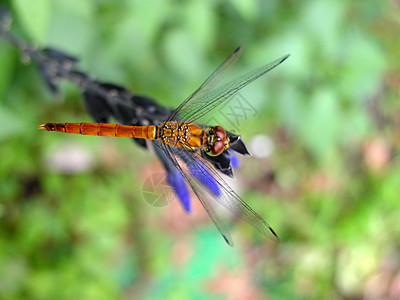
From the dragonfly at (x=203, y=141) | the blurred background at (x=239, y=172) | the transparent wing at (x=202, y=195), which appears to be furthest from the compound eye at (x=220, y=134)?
the blurred background at (x=239, y=172)

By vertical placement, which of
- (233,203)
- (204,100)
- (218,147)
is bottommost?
(233,203)

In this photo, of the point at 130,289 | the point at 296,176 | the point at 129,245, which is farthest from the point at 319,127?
the point at 130,289

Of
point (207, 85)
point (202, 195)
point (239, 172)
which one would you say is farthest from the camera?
point (239, 172)

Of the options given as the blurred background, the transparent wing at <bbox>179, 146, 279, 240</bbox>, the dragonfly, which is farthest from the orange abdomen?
the blurred background

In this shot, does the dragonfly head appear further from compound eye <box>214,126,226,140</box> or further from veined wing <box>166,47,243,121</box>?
veined wing <box>166,47,243,121</box>

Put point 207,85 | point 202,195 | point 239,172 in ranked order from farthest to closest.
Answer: point 239,172, point 207,85, point 202,195

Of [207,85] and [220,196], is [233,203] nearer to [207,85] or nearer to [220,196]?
[220,196]

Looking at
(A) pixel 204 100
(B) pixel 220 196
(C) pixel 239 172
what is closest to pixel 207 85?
(A) pixel 204 100

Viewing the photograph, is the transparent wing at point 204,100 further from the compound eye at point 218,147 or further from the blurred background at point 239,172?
the blurred background at point 239,172
